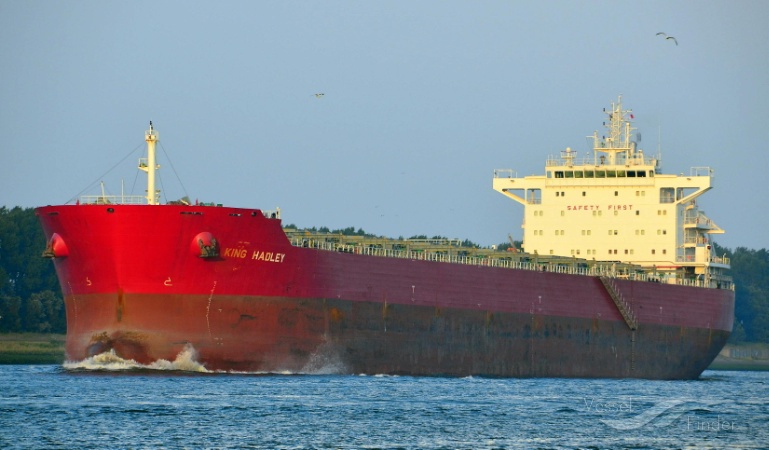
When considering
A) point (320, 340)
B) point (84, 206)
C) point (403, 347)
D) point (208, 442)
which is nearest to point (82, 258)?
point (84, 206)

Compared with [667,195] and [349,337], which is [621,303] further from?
[349,337]

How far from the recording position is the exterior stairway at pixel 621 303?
51000 millimetres

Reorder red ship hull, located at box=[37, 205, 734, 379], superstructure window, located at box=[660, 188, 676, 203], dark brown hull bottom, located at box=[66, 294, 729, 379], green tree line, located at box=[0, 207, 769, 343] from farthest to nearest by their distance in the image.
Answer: green tree line, located at box=[0, 207, 769, 343], superstructure window, located at box=[660, 188, 676, 203], dark brown hull bottom, located at box=[66, 294, 729, 379], red ship hull, located at box=[37, 205, 734, 379]

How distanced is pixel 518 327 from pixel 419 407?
1436 cm

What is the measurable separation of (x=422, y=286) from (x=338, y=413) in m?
12.6

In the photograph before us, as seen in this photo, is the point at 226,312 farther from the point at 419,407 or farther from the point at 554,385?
the point at 554,385

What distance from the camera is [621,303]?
169 ft

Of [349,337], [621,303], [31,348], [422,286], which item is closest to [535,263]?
[621,303]

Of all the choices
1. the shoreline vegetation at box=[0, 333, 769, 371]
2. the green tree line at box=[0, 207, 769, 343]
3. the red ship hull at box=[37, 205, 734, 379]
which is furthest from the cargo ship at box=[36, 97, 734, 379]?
the shoreline vegetation at box=[0, 333, 769, 371]

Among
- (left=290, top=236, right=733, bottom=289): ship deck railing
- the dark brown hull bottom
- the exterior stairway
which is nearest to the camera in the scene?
the dark brown hull bottom

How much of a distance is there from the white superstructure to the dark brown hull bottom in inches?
165

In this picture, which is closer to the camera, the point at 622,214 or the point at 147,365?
the point at 147,365

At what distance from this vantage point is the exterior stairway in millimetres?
51000

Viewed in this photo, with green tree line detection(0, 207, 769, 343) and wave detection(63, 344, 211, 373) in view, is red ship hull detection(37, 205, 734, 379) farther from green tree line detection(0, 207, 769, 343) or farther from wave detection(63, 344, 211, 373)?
green tree line detection(0, 207, 769, 343)
